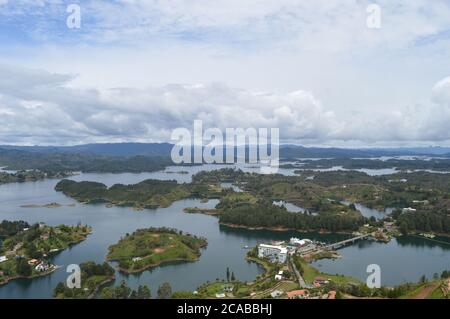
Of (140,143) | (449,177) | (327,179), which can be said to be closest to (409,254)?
(327,179)

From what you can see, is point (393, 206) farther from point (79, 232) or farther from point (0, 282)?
point (0, 282)

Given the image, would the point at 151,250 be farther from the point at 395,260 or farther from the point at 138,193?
the point at 138,193

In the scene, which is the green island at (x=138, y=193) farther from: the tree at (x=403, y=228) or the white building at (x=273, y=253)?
the tree at (x=403, y=228)

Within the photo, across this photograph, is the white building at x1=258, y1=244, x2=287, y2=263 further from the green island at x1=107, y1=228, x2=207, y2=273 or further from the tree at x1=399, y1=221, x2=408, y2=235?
the tree at x1=399, y1=221, x2=408, y2=235

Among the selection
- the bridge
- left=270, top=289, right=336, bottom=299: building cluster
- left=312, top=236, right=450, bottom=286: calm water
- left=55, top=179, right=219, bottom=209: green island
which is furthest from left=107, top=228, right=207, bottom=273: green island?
left=55, top=179, right=219, bottom=209: green island

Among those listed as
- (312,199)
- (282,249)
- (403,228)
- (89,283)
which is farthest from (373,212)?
(89,283)

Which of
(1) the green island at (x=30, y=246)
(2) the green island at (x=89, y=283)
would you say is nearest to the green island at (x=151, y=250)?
(2) the green island at (x=89, y=283)
